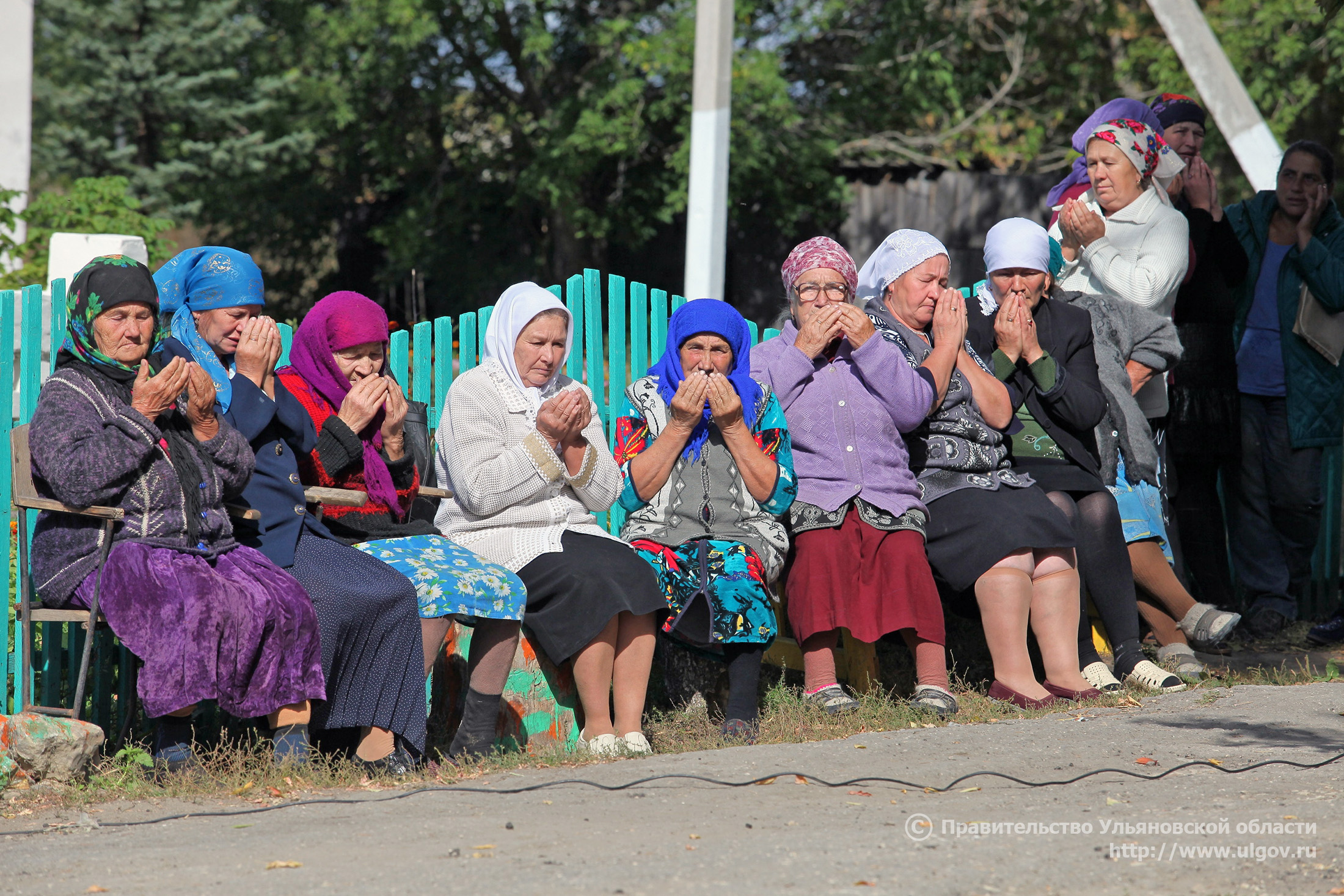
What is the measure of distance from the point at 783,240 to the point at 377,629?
11704 millimetres

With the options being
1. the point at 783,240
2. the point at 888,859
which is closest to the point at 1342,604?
the point at 888,859

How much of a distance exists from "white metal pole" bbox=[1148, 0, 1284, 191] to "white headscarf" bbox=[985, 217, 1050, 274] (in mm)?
4164

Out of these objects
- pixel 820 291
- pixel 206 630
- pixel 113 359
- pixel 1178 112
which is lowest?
pixel 206 630

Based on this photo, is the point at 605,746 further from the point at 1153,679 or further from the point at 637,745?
the point at 1153,679

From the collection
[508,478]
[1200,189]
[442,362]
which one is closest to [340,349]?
[508,478]

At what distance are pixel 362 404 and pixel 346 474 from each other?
0.83ft

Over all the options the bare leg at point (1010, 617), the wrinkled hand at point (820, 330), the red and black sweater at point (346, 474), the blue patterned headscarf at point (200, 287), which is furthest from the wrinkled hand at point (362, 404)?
the bare leg at point (1010, 617)

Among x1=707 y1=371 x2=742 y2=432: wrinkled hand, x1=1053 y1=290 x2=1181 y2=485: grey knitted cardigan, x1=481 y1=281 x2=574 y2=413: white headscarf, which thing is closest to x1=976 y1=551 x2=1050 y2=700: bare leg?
x1=1053 y1=290 x2=1181 y2=485: grey knitted cardigan

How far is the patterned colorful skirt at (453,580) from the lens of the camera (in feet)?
14.6

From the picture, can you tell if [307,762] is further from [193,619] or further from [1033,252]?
[1033,252]

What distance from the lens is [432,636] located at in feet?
14.9

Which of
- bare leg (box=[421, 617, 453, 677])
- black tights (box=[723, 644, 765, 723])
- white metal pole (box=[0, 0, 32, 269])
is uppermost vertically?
white metal pole (box=[0, 0, 32, 269])

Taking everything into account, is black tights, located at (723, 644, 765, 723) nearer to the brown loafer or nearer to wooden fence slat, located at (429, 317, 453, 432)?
the brown loafer

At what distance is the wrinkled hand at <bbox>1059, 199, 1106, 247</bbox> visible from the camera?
6207mm
